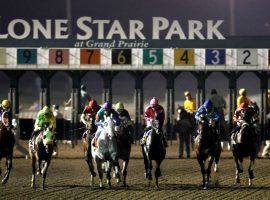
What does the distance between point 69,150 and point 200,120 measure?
11813mm

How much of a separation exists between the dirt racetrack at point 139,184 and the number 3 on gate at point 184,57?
5.29 m

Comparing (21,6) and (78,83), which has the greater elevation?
(21,6)

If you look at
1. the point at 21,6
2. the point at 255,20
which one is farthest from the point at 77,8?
the point at 255,20

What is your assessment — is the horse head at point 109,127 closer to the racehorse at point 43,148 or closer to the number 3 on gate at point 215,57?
the racehorse at point 43,148

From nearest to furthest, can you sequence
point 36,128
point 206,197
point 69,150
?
1. point 206,197
2. point 36,128
3. point 69,150

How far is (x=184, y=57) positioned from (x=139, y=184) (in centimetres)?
1133

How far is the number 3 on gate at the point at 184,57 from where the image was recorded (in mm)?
26422

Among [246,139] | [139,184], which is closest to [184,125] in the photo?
[246,139]

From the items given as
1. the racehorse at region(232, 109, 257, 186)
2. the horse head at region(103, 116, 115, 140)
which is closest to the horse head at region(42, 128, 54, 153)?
the horse head at region(103, 116, 115, 140)

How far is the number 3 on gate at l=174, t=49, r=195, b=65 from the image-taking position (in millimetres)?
26422

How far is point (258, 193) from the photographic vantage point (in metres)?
14.1

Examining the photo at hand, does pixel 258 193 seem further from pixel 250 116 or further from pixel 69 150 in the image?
pixel 69 150

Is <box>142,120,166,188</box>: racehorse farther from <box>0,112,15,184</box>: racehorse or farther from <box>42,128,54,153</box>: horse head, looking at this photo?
<box>0,112,15,184</box>: racehorse

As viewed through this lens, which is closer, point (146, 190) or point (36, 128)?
point (146, 190)
